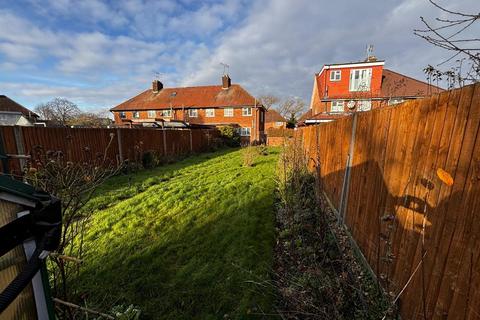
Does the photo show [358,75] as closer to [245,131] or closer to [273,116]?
[245,131]

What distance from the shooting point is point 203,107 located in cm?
3008

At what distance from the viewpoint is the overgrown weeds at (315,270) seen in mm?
2256

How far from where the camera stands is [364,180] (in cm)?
305

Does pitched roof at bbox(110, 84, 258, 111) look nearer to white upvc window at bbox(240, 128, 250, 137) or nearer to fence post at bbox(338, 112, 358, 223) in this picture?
white upvc window at bbox(240, 128, 250, 137)

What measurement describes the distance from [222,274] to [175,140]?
12113 millimetres

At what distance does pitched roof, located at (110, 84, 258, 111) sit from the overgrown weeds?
83.2 ft

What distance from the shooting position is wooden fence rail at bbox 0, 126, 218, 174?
6871 mm

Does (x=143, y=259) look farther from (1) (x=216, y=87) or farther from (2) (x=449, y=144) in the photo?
(1) (x=216, y=87)

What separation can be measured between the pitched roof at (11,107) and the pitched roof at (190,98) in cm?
1270

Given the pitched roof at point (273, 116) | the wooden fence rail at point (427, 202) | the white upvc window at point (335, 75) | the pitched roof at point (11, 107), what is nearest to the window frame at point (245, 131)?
the white upvc window at point (335, 75)

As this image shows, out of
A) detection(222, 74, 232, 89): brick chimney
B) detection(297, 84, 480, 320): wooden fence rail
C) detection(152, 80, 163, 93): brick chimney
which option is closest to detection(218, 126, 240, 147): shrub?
detection(222, 74, 232, 89): brick chimney

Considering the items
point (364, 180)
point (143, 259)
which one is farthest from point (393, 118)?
point (143, 259)

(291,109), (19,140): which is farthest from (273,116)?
(19,140)

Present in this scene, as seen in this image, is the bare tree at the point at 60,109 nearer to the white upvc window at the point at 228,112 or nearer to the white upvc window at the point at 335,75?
the white upvc window at the point at 228,112
